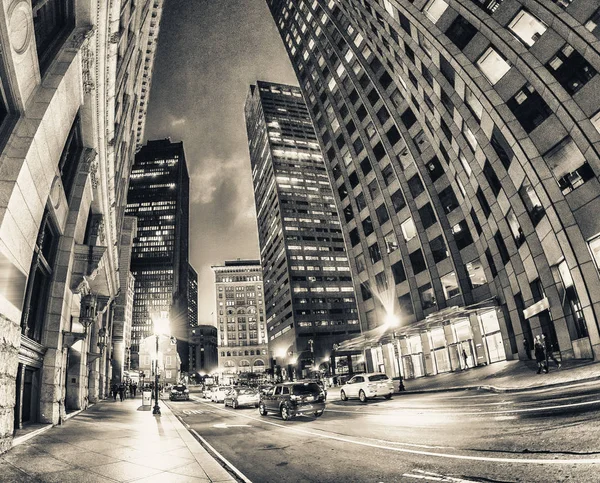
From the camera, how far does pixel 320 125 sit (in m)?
58.4

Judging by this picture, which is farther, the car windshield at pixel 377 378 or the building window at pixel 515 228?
the building window at pixel 515 228

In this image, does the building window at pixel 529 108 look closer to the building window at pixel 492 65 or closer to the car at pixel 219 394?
the building window at pixel 492 65

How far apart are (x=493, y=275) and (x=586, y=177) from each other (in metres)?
14.3

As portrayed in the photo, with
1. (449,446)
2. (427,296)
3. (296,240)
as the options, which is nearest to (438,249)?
(427,296)

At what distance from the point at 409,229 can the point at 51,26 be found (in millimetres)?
35495

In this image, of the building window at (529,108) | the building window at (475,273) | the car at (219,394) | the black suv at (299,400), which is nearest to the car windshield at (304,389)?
the black suv at (299,400)

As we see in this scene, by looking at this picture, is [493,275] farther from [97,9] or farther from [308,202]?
[308,202]

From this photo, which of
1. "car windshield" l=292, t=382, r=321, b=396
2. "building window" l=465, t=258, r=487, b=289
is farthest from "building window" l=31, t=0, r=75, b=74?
"building window" l=465, t=258, r=487, b=289

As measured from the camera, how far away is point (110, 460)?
7.89m

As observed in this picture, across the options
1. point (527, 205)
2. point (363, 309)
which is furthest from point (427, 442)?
point (363, 309)

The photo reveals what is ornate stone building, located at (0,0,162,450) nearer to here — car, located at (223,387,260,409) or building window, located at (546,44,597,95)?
car, located at (223,387,260,409)

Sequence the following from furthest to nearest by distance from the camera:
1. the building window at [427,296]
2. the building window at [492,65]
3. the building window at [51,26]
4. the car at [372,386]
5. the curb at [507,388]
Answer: the building window at [427,296]
the building window at [492,65]
the car at [372,386]
the curb at [507,388]
the building window at [51,26]

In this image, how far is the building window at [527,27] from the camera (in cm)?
2081

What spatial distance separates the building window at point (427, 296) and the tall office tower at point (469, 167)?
155 millimetres
